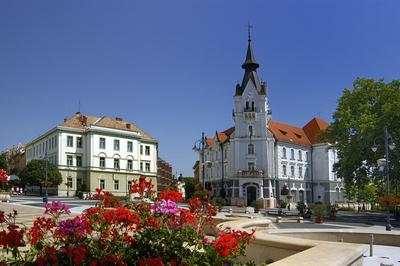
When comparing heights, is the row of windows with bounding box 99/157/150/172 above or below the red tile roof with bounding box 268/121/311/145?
below

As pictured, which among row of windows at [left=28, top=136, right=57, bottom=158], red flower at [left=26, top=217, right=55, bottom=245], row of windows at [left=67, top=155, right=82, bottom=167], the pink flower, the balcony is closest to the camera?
red flower at [left=26, top=217, right=55, bottom=245]

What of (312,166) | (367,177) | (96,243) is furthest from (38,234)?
(312,166)

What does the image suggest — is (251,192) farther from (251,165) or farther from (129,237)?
(129,237)

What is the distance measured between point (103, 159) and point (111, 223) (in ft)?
223

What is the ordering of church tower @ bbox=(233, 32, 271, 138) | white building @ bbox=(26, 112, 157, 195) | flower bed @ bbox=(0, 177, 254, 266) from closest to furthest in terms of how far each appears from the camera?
flower bed @ bbox=(0, 177, 254, 266), church tower @ bbox=(233, 32, 271, 138), white building @ bbox=(26, 112, 157, 195)

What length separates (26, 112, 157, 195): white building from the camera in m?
69.1

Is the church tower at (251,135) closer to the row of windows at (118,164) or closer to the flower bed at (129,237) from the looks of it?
the row of windows at (118,164)

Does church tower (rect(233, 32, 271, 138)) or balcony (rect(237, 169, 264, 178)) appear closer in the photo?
balcony (rect(237, 169, 264, 178))

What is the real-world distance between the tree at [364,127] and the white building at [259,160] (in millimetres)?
22291

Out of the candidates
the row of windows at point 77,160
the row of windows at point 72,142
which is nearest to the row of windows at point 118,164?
the row of windows at point 77,160

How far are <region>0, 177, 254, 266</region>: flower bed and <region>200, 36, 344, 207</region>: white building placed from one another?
5654cm

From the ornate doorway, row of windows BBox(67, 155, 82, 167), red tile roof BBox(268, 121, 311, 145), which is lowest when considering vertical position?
the ornate doorway

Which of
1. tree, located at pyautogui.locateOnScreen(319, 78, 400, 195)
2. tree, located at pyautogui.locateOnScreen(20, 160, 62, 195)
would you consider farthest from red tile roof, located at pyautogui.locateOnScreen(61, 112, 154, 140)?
tree, located at pyautogui.locateOnScreen(319, 78, 400, 195)

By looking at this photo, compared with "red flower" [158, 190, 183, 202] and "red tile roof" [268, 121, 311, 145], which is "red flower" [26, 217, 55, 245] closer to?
"red flower" [158, 190, 183, 202]
